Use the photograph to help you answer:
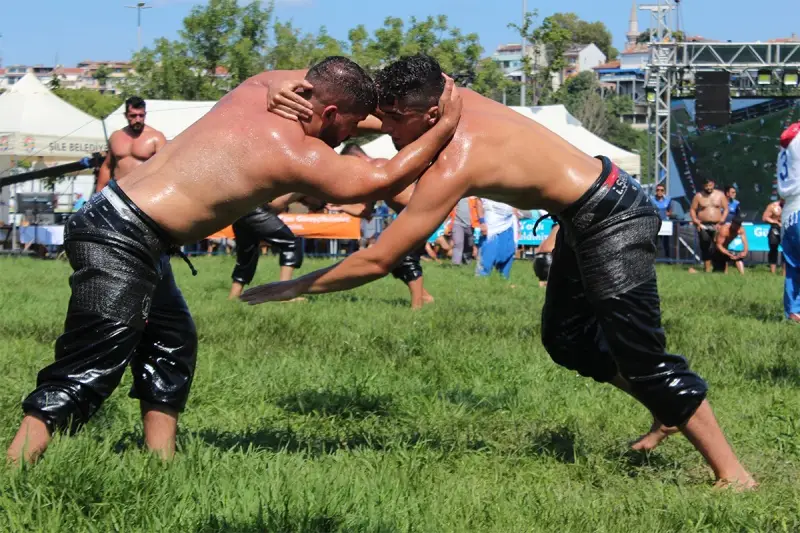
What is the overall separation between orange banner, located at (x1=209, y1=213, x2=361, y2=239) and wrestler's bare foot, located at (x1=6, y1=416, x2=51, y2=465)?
18.7 meters

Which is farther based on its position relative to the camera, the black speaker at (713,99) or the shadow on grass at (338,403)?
the black speaker at (713,99)

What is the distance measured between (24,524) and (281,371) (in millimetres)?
3189

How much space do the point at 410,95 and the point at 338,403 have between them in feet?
6.91

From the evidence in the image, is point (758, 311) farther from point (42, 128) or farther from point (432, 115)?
point (42, 128)

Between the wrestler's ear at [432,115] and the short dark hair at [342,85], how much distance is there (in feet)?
0.80

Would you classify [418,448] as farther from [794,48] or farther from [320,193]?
[794,48]

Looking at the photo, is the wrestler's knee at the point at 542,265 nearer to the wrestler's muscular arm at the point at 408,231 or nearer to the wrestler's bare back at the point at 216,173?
the wrestler's muscular arm at the point at 408,231

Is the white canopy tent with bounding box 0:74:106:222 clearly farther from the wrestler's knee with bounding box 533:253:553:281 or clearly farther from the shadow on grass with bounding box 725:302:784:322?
the wrestler's knee with bounding box 533:253:553:281

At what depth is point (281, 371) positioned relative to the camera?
6504 millimetres

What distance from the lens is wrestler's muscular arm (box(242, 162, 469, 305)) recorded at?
4090 millimetres

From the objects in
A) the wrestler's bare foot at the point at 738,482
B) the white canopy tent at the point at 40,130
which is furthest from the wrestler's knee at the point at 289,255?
the white canopy tent at the point at 40,130

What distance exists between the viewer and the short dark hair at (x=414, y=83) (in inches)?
163

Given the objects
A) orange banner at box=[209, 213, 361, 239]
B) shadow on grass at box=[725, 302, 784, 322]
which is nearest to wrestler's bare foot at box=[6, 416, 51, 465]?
shadow on grass at box=[725, 302, 784, 322]

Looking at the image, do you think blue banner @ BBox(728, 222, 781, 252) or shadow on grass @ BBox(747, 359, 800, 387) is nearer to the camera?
shadow on grass @ BBox(747, 359, 800, 387)
